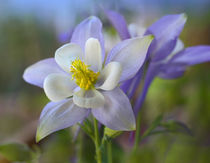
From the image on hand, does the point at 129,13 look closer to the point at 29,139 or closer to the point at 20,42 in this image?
the point at 29,139

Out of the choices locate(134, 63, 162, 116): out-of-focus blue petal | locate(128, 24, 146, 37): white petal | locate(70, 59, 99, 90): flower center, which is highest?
locate(128, 24, 146, 37): white petal

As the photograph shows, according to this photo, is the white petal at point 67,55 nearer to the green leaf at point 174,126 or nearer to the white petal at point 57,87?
the white petal at point 57,87

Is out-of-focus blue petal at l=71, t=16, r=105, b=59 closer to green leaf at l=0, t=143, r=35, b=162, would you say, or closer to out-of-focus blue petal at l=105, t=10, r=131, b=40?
out-of-focus blue petal at l=105, t=10, r=131, b=40

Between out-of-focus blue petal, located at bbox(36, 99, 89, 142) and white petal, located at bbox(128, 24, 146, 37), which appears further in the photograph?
white petal, located at bbox(128, 24, 146, 37)

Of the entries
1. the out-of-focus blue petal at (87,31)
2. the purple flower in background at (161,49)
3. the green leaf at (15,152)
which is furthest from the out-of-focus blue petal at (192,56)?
the green leaf at (15,152)

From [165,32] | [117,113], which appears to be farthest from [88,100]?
[165,32]

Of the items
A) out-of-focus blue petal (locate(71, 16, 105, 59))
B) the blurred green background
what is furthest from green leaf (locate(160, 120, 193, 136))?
out-of-focus blue petal (locate(71, 16, 105, 59))

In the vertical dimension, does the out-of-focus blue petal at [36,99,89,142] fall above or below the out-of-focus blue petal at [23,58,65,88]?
below

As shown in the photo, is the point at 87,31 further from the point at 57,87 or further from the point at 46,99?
the point at 46,99
